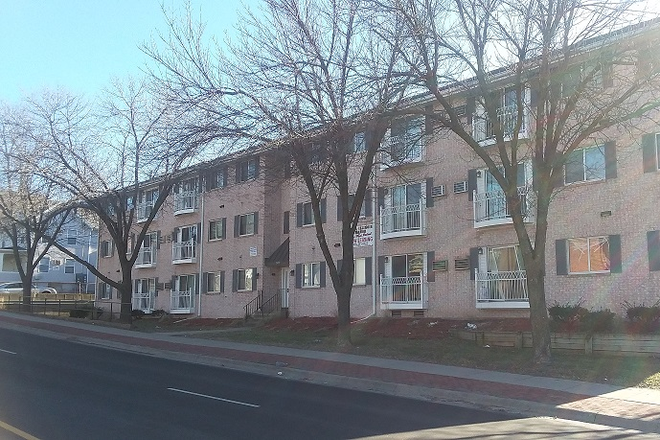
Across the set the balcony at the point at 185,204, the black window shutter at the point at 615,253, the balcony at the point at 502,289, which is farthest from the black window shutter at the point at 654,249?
the balcony at the point at 185,204

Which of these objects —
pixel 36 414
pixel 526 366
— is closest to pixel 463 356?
pixel 526 366

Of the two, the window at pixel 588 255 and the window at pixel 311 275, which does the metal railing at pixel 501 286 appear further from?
the window at pixel 311 275

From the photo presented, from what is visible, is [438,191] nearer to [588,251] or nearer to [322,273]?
[588,251]

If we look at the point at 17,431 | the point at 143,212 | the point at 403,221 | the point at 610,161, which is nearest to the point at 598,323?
the point at 610,161

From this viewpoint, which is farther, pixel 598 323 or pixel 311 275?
pixel 311 275

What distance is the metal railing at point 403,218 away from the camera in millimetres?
25578

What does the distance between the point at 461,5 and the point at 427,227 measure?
11.8 m

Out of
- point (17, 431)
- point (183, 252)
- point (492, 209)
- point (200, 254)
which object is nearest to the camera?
point (17, 431)

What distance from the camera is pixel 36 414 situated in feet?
30.2

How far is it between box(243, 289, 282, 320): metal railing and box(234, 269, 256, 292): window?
0.86m

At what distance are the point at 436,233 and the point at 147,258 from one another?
78.2 feet

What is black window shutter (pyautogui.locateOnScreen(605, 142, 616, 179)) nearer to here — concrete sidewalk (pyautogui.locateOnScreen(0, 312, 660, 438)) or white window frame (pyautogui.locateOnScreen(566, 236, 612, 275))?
white window frame (pyautogui.locateOnScreen(566, 236, 612, 275))

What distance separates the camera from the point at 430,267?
2541 centimetres

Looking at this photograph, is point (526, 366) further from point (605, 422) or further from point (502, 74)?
point (502, 74)
